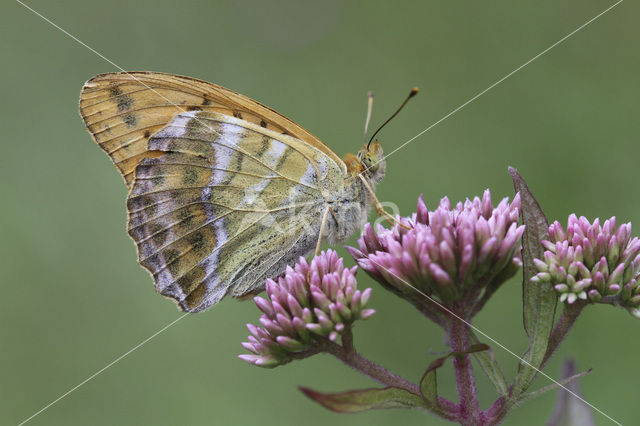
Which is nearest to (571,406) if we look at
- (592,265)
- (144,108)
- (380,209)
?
(592,265)

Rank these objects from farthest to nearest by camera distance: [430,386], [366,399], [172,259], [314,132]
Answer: [314,132] → [172,259] → [430,386] → [366,399]

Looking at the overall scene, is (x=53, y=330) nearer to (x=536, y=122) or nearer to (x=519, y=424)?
(x=519, y=424)

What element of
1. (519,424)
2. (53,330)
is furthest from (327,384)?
(53,330)

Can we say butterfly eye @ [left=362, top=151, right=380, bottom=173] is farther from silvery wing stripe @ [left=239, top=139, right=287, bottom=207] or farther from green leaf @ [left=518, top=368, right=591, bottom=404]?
green leaf @ [left=518, top=368, right=591, bottom=404]

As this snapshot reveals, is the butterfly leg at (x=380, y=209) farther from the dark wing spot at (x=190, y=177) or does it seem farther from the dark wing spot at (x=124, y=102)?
the dark wing spot at (x=124, y=102)

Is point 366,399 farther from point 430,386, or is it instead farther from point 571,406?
point 571,406

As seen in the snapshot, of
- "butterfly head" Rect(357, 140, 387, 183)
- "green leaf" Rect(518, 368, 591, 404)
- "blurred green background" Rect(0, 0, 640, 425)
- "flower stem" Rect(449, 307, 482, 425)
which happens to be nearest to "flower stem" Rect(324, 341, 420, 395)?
"flower stem" Rect(449, 307, 482, 425)

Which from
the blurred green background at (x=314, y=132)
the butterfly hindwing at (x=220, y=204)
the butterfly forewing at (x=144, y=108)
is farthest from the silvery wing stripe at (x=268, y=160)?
the blurred green background at (x=314, y=132)
